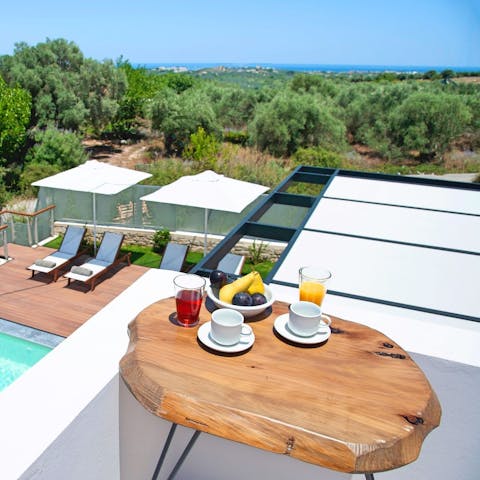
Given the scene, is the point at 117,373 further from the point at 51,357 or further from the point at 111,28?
the point at 111,28

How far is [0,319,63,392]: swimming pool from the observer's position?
22.0 ft

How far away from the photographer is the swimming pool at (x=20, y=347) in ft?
22.0

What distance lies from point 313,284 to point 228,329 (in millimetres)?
566

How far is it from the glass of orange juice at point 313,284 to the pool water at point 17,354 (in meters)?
6.10

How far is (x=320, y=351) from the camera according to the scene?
1.44 meters

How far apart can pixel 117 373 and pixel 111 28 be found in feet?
530

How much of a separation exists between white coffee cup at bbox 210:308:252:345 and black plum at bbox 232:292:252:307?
11cm

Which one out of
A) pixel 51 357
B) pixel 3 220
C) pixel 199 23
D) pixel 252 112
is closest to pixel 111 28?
pixel 199 23

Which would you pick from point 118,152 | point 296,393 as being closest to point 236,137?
point 118,152

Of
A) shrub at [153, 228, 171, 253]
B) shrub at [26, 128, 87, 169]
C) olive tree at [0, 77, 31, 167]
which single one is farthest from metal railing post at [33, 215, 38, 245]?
olive tree at [0, 77, 31, 167]

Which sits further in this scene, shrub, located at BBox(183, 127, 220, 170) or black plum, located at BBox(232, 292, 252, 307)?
shrub, located at BBox(183, 127, 220, 170)

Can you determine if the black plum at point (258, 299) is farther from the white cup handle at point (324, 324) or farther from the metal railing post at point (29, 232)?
the metal railing post at point (29, 232)

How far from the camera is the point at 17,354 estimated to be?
6.93m

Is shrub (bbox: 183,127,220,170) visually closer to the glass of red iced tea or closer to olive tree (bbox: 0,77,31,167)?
olive tree (bbox: 0,77,31,167)
